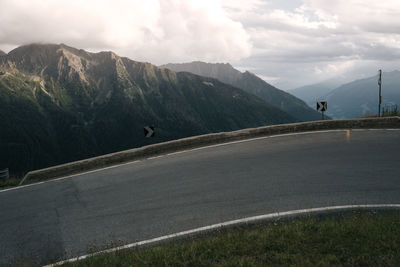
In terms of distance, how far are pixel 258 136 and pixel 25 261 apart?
439 inches

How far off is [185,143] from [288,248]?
8.92 metres

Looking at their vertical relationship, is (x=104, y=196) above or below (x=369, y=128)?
below

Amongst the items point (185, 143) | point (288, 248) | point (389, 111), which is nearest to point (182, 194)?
point (288, 248)

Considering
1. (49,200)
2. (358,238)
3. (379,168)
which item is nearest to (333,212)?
(358,238)

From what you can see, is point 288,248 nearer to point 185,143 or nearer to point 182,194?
point 182,194

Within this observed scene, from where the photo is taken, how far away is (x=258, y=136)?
1477 cm

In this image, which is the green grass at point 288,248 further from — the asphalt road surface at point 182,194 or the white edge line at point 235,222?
the asphalt road surface at point 182,194

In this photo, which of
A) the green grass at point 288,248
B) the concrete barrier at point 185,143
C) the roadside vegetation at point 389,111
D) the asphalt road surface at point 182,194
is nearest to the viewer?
the green grass at point 288,248

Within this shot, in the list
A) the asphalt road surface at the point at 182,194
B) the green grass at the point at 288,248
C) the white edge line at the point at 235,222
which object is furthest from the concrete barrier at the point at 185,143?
the green grass at the point at 288,248

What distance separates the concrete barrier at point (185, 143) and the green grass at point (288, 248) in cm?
718

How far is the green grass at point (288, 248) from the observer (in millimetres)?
4480

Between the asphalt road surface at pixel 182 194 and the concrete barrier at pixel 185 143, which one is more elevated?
the concrete barrier at pixel 185 143

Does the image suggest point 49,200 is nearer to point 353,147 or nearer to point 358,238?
point 358,238

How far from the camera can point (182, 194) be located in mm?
8047
